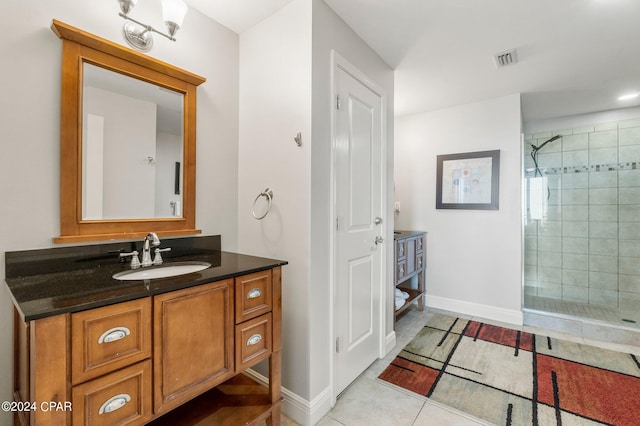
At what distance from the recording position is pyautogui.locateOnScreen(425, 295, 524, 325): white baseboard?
117 inches

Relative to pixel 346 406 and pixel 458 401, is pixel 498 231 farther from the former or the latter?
pixel 346 406

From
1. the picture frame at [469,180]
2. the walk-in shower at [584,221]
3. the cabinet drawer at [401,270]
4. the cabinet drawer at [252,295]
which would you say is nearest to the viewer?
the cabinet drawer at [252,295]

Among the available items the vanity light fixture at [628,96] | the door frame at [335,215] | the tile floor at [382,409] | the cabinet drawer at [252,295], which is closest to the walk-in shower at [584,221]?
the vanity light fixture at [628,96]

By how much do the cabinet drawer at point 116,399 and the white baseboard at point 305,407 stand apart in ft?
2.83

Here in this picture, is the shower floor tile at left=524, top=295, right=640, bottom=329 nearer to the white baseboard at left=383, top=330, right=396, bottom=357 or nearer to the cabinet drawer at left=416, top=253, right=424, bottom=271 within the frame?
the cabinet drawer at left=416, top=253, right=424, bottom=271

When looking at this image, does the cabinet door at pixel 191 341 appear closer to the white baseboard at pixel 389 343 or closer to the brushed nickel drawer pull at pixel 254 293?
the brushed nickel drawer pull at pixel 254 293

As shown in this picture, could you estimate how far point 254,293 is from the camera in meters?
→ 1.31

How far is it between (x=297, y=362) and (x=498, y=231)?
2.53m

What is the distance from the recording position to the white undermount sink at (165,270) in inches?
51.8

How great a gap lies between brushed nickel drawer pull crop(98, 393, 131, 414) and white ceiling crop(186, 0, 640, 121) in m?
1.92

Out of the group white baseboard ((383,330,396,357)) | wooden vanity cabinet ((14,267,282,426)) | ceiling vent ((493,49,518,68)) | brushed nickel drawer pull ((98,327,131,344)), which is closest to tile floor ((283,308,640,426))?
white baseboard ((383,330,396,357))

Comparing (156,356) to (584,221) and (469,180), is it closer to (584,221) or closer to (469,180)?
(469,180)

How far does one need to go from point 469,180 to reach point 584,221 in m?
1.56

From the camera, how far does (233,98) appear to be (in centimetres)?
193
